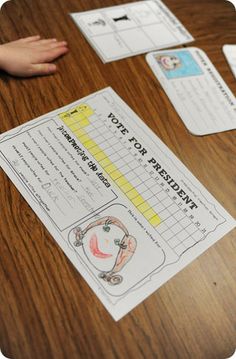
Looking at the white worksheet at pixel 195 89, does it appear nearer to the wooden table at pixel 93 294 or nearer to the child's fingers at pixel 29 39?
the wooden table at pixel 93 294

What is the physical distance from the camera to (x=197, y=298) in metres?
0.58

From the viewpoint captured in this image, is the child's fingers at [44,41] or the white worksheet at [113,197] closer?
the white worksheet at [113,197]

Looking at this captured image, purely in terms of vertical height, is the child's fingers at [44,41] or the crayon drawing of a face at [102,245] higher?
the child's fingers at [44,41]

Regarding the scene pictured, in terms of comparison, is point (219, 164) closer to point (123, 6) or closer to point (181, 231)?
point (181, 231)

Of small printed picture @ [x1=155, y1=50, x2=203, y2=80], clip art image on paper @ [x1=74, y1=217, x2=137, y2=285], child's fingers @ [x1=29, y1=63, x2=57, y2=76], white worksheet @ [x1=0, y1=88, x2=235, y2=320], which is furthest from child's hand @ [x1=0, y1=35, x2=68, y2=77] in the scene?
clip art image on paper @ [x1=74, y1=217, x2=137, y2=285]

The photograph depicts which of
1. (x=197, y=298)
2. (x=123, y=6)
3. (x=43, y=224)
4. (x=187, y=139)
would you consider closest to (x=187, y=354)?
(x=197, y=298)

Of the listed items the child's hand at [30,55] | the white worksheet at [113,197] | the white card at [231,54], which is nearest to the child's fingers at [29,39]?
the child's hand at [30,55]

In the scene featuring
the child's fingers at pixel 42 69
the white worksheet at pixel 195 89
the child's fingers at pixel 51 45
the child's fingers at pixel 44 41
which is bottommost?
the white worksheet at pixel 195 89

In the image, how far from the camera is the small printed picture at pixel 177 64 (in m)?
0.85

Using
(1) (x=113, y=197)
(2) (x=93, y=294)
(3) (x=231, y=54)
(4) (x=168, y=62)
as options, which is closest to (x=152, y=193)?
(1) (x=113, y=197)

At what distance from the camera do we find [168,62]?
0.86 metres

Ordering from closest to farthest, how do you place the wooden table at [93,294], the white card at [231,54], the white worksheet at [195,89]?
the wooden table at [93,294] < the white worksheet at [195,89] < the white card at [231,54]

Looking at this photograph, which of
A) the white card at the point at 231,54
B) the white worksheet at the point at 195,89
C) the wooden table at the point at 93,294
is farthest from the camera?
the white card at the point at 231,54

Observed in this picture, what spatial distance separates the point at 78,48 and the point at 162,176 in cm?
38
